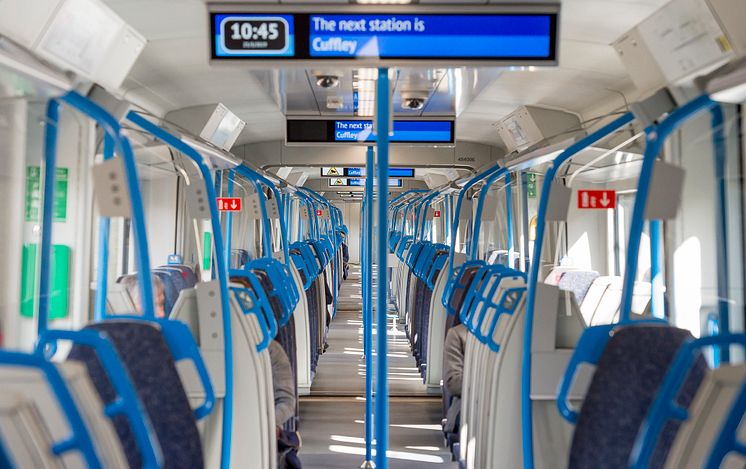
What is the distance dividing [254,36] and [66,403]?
153 centimetres

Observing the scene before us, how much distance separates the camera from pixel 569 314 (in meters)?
2.99

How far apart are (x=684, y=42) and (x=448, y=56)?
150 centimetres

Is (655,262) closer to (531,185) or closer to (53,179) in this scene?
(53,179)

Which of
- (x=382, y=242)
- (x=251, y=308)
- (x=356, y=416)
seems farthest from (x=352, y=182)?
(x=382, y=242)

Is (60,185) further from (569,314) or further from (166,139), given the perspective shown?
(569,314)

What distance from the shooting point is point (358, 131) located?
5641 millimetres

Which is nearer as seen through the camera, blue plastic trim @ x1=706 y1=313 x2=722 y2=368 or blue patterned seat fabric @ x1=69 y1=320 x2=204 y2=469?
blue patterned seat fabric @ x1=69 y1=320 x2=204 y2=469

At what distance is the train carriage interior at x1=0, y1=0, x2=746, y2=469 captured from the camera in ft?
5.98

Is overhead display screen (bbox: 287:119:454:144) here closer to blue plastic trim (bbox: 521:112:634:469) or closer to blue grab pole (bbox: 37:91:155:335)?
blue plastic trim (bbox: 521:112:634:469)

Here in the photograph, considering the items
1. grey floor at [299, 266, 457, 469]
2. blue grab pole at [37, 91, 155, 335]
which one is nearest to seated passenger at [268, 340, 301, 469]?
grey floor at [299, 266, 457, 469]

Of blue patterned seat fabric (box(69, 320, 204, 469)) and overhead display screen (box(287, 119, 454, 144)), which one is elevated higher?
overhead display screen (box(287, 119, 454, 144))

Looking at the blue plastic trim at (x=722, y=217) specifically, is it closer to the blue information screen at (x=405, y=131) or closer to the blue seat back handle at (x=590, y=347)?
the blue seat back handle at (x=590, y=347)

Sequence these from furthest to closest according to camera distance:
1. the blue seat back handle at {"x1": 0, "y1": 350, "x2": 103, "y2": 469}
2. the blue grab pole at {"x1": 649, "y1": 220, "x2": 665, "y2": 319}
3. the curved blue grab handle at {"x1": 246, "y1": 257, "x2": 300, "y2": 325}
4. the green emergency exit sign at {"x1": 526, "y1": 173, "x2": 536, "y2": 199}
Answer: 1. the green emergency exit sign at {"x1": 526, "y1": 173, "x2": 536, "y2": 199}
2. the curved blue grab handle at {"x1": 246, "y1": 257, "x2": 300, "y2": 325}
3. the blue grab pole at {"x1": 649, "y1": 220, "x2": 665, "y2": 319}
4. the blue seat back handle at {"x1": 0, "y1": 350, "x2": 103, "y2": 469}

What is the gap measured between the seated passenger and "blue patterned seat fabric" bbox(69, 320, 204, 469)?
4.80 ft
